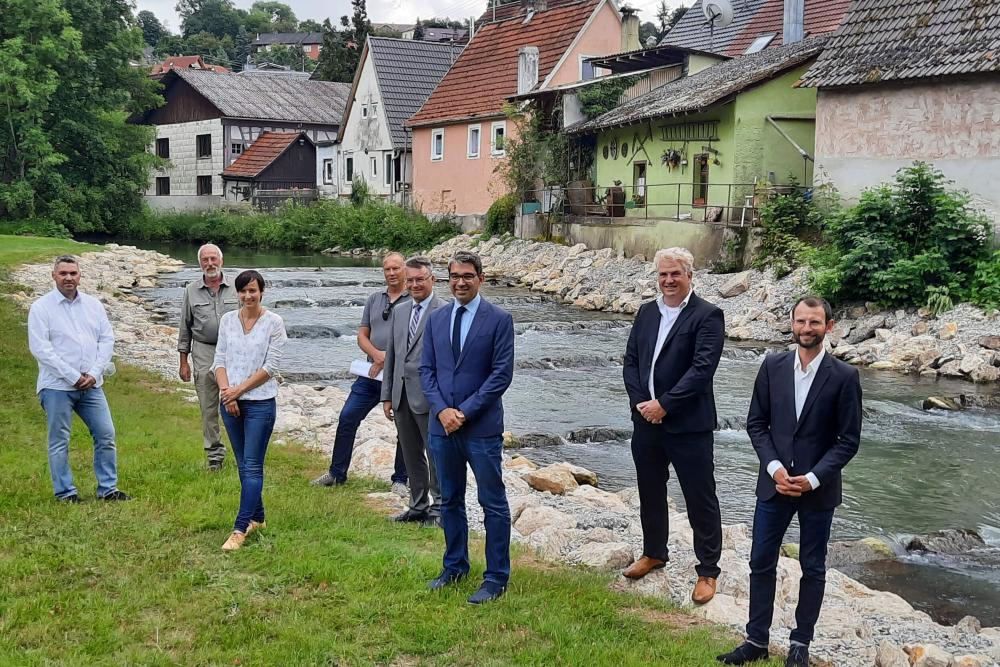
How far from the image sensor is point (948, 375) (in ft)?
59.1

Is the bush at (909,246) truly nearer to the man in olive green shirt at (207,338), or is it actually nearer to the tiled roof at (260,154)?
the man in olive green shirt at (207,338)

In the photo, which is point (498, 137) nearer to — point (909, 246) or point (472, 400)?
point (909, 246)

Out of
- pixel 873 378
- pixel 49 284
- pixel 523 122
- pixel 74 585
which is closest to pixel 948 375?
pixel 873 378

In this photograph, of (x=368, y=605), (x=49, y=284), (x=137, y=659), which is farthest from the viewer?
(x=49, y=284)

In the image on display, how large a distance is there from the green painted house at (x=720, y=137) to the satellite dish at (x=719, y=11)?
21.0 ft

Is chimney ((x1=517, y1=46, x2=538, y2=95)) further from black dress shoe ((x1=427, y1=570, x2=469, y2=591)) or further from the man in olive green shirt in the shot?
black dress shoe ((x1=427, y1=570, x2=469, y2=591))

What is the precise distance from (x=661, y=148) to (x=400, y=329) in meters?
25.0

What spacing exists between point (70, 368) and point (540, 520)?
3.67 metres

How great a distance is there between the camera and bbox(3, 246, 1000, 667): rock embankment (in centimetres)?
639

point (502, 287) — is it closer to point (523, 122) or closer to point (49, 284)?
point (523, 122)

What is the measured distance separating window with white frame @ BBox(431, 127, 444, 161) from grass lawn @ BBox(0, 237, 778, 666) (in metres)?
37.0

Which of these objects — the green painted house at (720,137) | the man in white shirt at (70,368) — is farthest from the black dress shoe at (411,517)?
the green painted house at (720,137)

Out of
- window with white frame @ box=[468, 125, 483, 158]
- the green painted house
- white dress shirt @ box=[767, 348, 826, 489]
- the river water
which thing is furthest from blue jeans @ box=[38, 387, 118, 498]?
window with white frame @ box=[468, 125, 483, 158]

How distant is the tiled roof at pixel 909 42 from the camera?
21.7 metres
